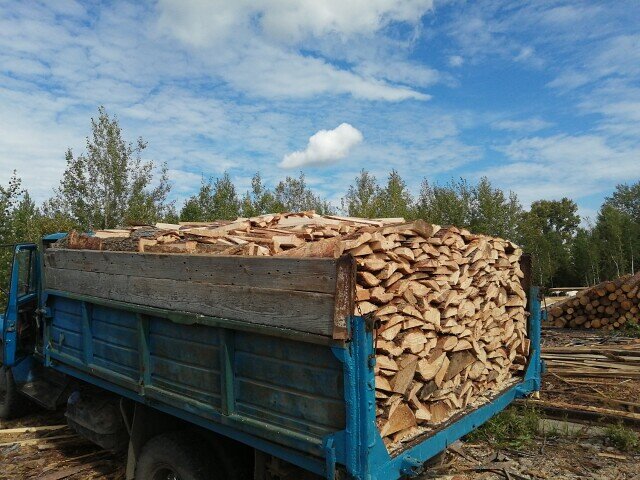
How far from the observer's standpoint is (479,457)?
496cm

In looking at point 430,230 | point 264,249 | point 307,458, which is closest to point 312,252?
point 264,249

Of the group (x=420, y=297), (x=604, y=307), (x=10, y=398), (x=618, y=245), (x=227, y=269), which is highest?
(x=227, y=269)

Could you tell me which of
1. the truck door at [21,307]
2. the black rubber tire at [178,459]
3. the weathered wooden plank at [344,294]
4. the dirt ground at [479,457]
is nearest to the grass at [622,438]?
the dirt ground at [479,457]

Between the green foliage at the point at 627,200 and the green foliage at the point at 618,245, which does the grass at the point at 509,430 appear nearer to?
the green foliage at the point at 618,245

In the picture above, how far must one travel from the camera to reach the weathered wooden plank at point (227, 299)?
2.71 m

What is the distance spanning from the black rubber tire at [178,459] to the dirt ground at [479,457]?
4.45ft

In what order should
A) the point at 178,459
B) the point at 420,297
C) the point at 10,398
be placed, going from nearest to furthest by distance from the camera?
the point at 420,297 < the point at 178,459 < the point at 10,398

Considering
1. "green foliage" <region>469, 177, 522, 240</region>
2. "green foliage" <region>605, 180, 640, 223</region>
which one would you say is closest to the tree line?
"green foliage" <region>469, 177, 522, 240</region>

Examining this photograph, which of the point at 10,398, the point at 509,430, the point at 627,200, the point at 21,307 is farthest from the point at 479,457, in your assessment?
the point at 627,200

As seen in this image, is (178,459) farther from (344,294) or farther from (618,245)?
(618,245)

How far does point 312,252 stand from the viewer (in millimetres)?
3127

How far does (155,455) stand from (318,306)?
2151 mm

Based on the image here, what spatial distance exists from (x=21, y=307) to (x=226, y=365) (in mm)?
4165

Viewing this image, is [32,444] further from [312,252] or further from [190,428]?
[312,252]
